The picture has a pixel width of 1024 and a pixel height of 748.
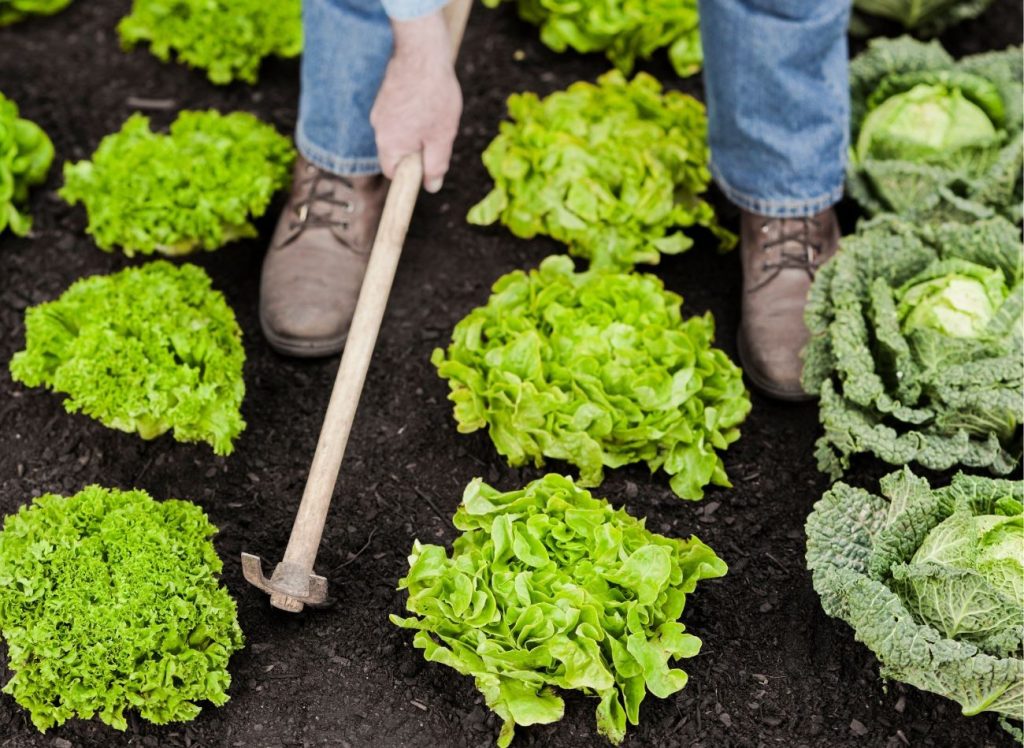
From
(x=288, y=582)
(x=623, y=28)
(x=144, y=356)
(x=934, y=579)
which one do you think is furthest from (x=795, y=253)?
(x=144, y=356)

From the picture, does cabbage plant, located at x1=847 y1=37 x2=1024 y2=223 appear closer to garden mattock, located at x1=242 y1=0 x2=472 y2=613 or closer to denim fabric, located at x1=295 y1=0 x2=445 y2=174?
denim fabric, located at x1=295 y1=0 x2=445 y2=174

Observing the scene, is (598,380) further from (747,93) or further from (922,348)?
(747,93)

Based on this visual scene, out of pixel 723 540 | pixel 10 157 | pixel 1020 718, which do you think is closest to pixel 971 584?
pixel 1020 718

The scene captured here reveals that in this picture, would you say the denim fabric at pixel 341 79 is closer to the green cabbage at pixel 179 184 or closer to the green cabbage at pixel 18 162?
the green cabbage at pixel 179 184

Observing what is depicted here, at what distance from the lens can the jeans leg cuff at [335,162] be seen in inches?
154

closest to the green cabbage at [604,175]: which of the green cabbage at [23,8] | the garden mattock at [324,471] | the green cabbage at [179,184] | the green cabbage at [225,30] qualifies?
the green cabbage at [179,184]

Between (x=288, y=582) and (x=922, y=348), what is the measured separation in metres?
1.90

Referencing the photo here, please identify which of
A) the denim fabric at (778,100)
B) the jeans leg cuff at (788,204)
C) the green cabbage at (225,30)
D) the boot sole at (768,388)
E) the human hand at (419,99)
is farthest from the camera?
the green cabbage at (225,30)

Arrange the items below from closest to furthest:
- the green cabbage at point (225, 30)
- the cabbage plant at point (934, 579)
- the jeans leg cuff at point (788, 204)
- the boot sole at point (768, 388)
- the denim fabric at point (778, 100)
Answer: the cabbage plant at point (934, 579) → the denim fabric at point (778, 100) → the boot sole at point (768, 388) → the jeans leg cuff at point (788, 204) → the green cabbage at point (225, 30)

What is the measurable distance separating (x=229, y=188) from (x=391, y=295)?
25.7 inches

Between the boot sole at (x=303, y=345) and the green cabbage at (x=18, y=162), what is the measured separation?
1.04 metres

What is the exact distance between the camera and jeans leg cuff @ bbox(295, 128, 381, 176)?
12.9 ft

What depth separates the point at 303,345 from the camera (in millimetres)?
3791

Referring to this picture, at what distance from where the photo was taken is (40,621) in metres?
2.87
